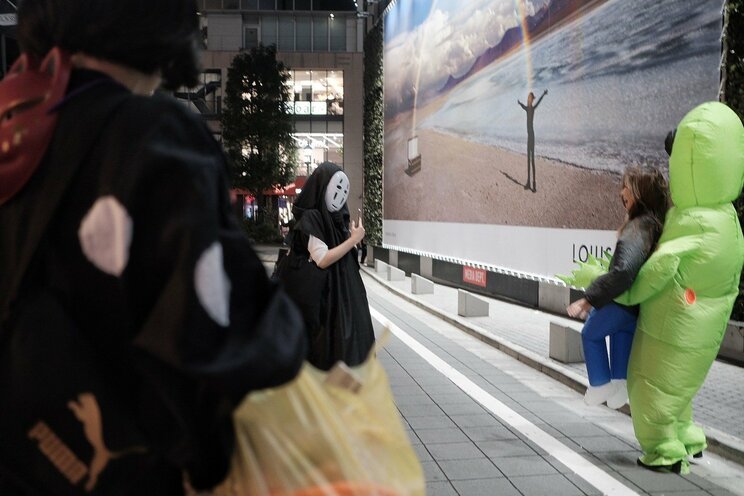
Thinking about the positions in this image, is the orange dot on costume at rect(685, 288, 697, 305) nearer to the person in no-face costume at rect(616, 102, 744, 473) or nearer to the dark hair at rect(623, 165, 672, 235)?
the person in no-face costume at rect(616, 102, 744, 473)

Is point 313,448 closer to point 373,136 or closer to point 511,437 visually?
point 511,437

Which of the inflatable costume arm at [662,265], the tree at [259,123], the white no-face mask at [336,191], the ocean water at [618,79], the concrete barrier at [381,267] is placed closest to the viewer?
the inflatable costume arm at [662,265]

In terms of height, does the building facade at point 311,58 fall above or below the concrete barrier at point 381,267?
above

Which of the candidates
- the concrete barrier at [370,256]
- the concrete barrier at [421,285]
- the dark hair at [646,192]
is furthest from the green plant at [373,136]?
the dark hair at [646,192]

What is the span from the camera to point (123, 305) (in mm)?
1031

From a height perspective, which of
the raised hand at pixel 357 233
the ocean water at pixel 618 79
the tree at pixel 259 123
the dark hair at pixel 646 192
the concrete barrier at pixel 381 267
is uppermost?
the tree at pixel 259 123

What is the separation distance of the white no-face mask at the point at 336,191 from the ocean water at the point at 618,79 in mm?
4566

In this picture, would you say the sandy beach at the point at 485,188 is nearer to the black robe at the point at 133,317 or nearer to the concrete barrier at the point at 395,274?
the concrete barrier at the point at 395,274

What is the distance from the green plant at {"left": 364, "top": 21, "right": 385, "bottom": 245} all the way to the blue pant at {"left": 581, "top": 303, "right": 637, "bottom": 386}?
18.1 m

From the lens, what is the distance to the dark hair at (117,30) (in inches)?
45.9

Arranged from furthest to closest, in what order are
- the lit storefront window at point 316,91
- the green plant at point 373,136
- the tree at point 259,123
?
the lit storefront window at point 316,91 < the tree at point 259,123 < the green plant at point 373,136

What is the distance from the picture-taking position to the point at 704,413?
18.3 feet

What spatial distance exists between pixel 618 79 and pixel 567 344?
12.0ft

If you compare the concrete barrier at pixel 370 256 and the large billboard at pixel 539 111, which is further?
the concrete barrier at pixel 370 256
